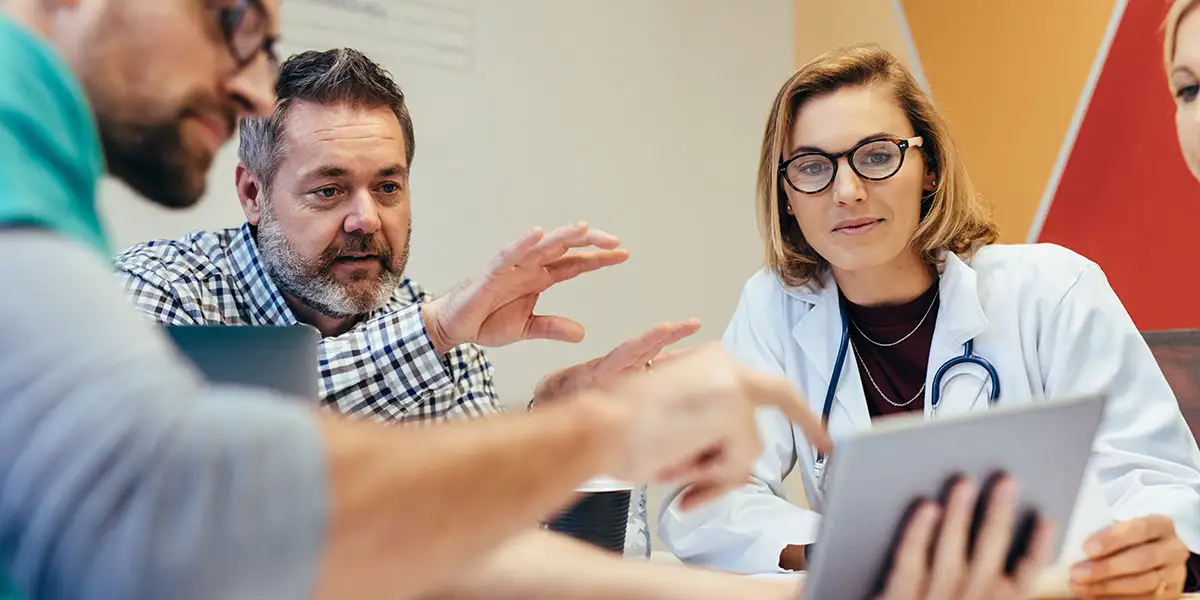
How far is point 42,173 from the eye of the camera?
48cm

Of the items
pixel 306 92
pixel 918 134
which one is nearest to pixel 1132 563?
pixel 918 134

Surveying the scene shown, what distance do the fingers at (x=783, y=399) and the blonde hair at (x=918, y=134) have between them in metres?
1.13

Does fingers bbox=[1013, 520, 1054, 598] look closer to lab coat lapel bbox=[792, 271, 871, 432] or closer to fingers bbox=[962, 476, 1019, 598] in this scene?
fingers bbox=[962, 476, 1019, 598]

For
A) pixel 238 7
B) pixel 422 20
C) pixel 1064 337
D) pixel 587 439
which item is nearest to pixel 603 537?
pixel 587 439

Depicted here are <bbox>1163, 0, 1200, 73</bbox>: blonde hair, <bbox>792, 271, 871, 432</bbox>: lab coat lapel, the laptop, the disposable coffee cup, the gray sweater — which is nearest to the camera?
the gray sweater

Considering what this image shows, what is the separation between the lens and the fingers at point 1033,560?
82cm

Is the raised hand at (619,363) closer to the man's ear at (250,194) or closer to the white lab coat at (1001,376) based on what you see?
the white lab coat at (1001,376)

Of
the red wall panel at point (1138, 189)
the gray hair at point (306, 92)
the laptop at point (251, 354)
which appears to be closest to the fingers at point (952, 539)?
the laptop at point (251, 354)

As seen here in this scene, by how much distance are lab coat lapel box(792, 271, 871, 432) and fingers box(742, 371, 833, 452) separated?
98 centimetres

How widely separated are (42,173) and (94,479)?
0.16 metres

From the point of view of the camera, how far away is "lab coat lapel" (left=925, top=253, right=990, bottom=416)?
170 cm

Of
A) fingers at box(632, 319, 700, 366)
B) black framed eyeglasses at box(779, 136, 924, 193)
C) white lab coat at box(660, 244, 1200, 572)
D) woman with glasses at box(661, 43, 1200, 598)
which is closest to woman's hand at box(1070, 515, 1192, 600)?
white lab coat at box(660, 244, 1200, 572)

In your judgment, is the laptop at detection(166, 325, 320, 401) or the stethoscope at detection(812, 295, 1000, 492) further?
the stethoscope at detection(812, 295, 1000, 492)

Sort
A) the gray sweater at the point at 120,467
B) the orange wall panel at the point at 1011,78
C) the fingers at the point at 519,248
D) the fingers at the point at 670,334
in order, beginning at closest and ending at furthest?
1. the gray sweater at the point at 120,467
2. the fingers at the point at 670,334
3. the fingers at the point at 519,248
4. the orange wall panel at the point at 1011,78
